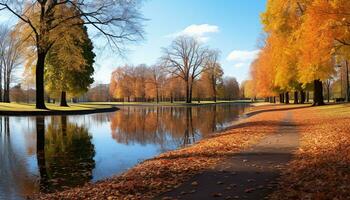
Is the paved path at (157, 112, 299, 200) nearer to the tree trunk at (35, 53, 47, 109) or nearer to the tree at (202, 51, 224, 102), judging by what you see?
the tree trunk at (35, 53, 47, 109)

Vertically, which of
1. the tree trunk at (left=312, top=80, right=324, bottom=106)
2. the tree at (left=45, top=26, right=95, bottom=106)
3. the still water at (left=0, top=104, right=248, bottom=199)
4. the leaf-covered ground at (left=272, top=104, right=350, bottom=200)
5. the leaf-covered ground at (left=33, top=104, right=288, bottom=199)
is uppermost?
the tree at (left=45, top=26, right=95, bottom=106)

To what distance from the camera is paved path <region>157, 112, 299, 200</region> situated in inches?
283

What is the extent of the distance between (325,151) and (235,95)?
13679 cm

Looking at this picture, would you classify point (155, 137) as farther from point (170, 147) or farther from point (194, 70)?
point (194, 70)

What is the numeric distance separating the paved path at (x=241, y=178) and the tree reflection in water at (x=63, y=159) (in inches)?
132

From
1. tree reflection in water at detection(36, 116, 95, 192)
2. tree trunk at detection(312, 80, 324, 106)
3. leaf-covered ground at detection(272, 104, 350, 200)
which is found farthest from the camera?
tree trunk at detection(312, 80, 324, 106)

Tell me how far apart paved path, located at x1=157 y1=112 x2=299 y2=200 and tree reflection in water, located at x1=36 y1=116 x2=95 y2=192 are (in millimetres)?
3348

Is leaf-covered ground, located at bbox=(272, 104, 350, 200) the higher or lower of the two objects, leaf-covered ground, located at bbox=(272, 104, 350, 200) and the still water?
the higher

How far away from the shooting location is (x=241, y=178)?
8.48 m

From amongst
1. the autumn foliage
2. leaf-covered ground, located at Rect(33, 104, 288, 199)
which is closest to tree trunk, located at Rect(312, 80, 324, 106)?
the autumn foliage

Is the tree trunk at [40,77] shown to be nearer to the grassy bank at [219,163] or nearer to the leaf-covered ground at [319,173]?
the grassy bank at [219,163]

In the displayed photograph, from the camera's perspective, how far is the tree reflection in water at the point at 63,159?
9891 mm

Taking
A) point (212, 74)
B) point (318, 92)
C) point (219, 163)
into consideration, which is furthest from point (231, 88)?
point (219, 163)

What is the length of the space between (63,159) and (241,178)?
7.04 m
